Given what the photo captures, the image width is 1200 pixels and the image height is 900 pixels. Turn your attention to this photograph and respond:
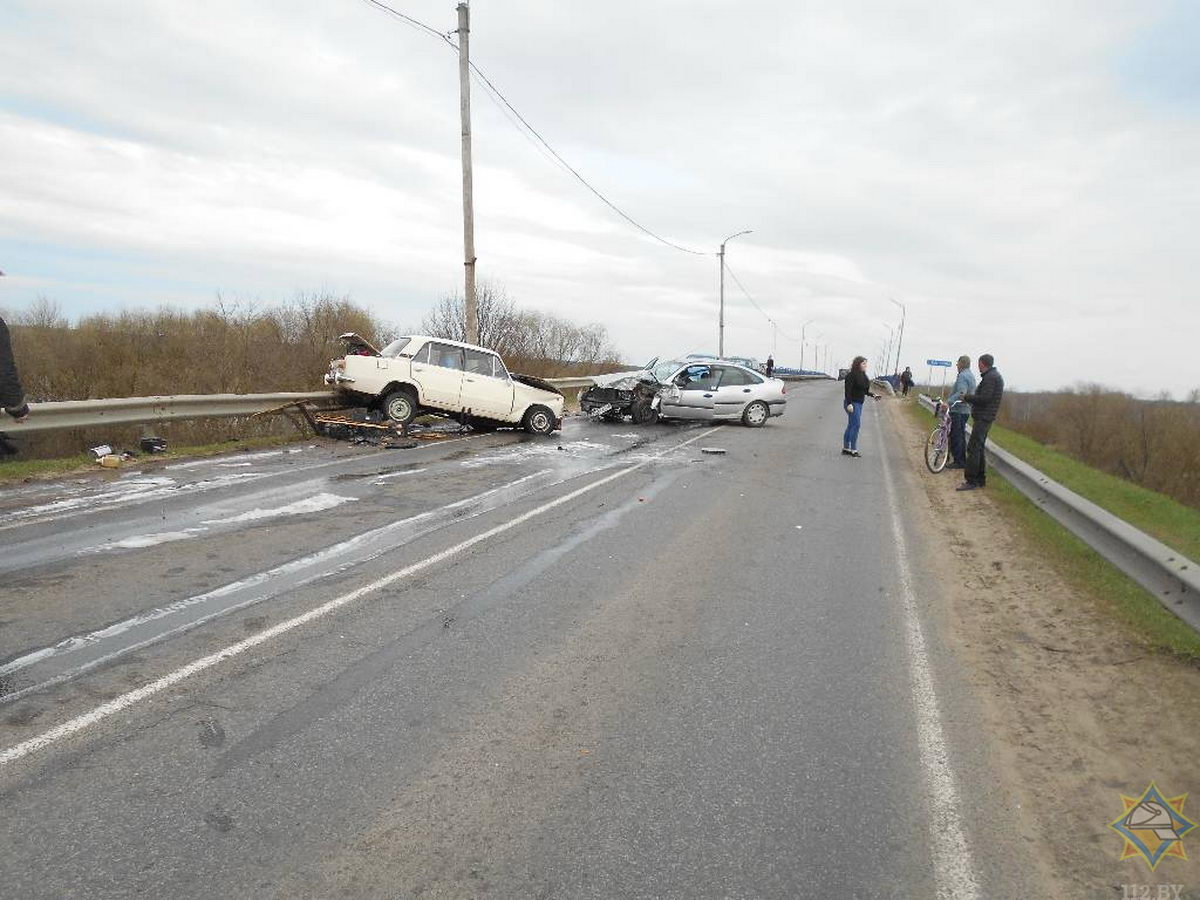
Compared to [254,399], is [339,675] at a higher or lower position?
lower

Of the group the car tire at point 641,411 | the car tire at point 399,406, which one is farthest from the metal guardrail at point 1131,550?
the car tire at point 641,411

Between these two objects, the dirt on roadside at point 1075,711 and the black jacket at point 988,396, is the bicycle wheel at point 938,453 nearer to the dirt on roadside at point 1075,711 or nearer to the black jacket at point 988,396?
the black jacket at point 988,396

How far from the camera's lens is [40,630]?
4516 millimetres

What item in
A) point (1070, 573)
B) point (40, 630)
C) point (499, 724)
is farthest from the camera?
point (1070, 573)

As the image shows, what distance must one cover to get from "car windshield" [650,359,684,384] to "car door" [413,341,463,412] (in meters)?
6.74

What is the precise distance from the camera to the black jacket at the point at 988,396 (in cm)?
1142

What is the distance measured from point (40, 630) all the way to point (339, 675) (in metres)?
1.91

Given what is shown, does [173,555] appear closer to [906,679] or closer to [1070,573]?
[906,679]

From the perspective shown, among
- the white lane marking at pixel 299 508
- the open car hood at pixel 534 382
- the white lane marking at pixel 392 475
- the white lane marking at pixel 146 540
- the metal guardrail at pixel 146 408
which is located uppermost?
the open car hood at pixel 534 382

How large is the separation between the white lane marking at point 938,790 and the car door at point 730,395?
15.4 metres

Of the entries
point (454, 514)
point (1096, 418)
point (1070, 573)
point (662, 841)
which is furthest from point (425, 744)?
point (1096, 418)

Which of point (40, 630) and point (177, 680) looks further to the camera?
point (40, 630)

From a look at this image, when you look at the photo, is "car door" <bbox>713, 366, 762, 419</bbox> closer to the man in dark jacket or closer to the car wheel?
the car wheel

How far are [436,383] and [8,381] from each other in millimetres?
8723
